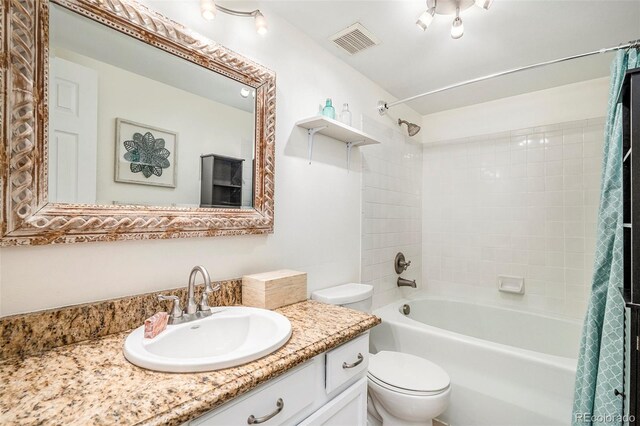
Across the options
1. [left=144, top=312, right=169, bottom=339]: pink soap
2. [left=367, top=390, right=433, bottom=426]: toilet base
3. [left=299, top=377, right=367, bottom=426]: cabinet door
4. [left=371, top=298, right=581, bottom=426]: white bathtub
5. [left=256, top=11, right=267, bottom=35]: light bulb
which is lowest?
[left=367, top=390, right=433, bottom=426]: toilet base

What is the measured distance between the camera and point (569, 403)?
1.50 m

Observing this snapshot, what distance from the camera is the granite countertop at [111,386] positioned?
0.61 meters

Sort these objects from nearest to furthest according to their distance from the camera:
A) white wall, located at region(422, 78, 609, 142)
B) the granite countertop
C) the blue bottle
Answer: the granite countertop < the blue bottle < white wall, located at region(422, 78, 609, 142)

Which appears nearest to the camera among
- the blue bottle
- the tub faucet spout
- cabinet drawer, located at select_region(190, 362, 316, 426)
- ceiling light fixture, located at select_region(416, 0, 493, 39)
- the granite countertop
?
the granite countertop

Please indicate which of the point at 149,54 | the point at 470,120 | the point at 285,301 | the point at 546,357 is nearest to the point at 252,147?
the point at 149,54

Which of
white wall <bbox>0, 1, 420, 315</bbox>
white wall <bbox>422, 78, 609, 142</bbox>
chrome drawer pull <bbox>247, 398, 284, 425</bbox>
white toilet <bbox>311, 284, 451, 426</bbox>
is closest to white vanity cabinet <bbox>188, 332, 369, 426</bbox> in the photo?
chrome drawer pull <bbox>247, 398, 284, 425</bbox>

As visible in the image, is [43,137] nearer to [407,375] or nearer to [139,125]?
[139,125]

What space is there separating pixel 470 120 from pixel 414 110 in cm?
51

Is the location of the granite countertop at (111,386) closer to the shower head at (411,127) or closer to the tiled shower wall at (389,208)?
the tiled shower wall at (389,208)

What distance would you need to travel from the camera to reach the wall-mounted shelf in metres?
1.63

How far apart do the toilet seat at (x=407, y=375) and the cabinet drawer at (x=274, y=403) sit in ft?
2.29

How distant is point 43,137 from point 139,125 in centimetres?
28

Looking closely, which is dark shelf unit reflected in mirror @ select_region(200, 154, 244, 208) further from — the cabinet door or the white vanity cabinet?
the cabinet door

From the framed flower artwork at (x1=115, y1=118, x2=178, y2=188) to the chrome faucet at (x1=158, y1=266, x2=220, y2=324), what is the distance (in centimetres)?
37
